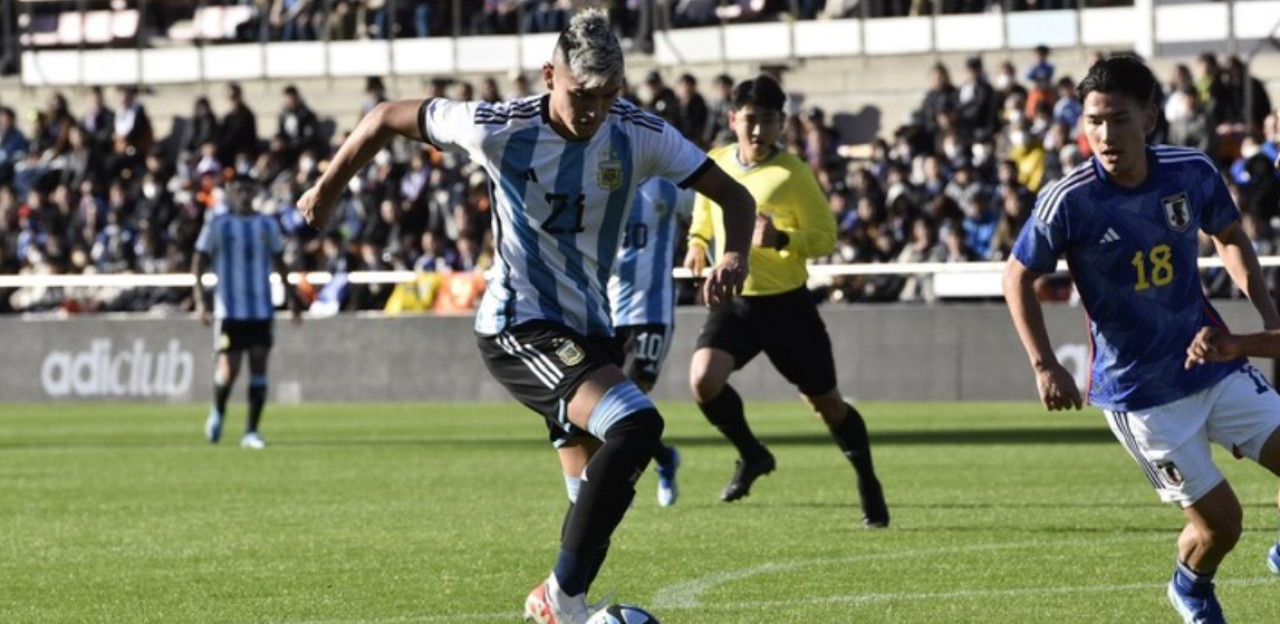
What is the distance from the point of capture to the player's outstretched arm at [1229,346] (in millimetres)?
7473

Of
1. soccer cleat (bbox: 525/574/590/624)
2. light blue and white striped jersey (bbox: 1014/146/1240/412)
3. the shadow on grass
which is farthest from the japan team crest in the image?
the shadow on grass

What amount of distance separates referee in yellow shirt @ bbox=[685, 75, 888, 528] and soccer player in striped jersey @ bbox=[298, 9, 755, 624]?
380 cm

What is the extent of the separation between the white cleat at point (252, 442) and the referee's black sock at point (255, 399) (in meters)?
0.07

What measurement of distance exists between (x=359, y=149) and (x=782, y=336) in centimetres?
492

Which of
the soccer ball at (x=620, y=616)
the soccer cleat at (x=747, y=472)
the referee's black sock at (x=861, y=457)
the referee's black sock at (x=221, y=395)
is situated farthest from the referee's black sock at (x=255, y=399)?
the soccer ball at (x=620, y=616)

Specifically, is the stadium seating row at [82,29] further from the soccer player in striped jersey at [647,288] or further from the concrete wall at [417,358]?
the soccer player in striped jersey at [647,288]

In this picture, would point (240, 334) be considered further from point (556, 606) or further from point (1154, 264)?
point (1154, 264)

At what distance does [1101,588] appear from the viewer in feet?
31.7

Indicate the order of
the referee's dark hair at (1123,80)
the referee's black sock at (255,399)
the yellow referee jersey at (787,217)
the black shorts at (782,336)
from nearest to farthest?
the referee's dark hair at (1123,80)
the black shorts at (782,336)
the yellow referee jersey at (787,217)
the referee's black sock at (255,399)

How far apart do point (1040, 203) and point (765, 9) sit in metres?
25.8

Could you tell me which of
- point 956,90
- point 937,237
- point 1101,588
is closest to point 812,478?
point 1101,588

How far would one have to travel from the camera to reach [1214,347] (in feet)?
24.5

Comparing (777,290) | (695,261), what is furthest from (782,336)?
(695,261)

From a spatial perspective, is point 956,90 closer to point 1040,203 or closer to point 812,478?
point 812,478
